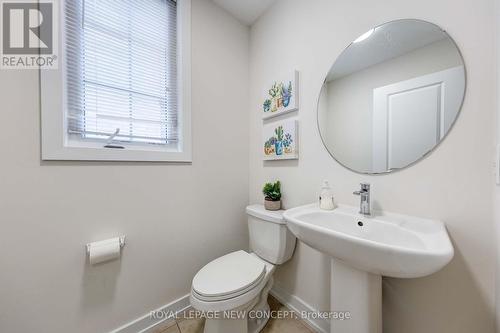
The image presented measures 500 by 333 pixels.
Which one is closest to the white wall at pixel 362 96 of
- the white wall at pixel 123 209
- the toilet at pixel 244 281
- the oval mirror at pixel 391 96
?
the oval mirror at pixel 391 96

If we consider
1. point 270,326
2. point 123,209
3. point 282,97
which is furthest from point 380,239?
point 123,209

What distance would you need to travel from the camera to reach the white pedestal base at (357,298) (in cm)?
81

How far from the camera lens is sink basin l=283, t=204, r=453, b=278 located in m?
0.54

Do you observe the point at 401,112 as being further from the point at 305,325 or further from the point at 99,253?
the point at 99,253

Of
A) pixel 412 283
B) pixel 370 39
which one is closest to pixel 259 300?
pixel 412 283

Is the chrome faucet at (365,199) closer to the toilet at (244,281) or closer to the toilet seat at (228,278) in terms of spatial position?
the toilet at (244,281)

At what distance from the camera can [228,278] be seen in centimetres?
104

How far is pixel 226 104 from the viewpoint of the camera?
157 cm

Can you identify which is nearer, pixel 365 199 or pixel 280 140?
pixel 365 199

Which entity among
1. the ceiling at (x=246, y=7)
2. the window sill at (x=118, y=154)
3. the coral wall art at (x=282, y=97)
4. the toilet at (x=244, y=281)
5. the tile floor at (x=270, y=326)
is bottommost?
the tile floor at (x=270, y=326)

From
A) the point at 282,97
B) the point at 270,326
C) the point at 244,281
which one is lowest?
the point at 270,326

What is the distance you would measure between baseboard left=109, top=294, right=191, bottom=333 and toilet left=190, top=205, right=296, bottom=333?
37 centimetres

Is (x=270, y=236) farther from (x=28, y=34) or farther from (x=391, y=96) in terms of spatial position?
(x=28, y=34)

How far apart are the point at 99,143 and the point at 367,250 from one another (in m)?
1.40
